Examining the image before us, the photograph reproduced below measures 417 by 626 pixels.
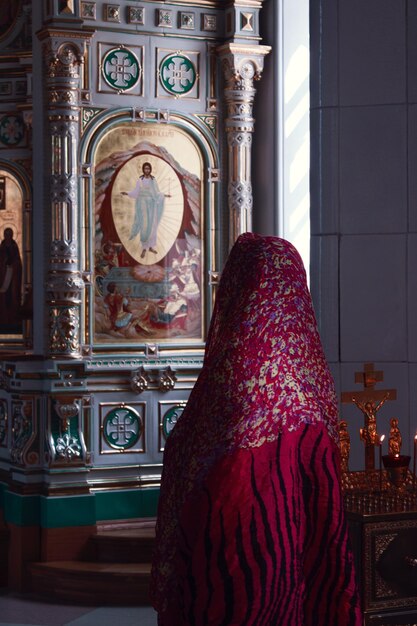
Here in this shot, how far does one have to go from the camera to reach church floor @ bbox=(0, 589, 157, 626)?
7133 mm

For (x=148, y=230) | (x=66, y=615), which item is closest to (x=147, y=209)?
(x=148, y=230)

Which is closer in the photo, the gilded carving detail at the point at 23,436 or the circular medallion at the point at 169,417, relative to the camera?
the gilded carving detail at the point at 23,436

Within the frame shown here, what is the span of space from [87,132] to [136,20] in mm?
888

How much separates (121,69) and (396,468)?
16.9 ft

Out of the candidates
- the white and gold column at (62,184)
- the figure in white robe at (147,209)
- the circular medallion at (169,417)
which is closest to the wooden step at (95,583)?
the circular medallion at (169,417)

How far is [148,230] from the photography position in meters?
8.54

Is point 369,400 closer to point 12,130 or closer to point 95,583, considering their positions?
point 95,583

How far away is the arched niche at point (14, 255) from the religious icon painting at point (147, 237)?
1653 millimetres

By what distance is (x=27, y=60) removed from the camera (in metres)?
10.0

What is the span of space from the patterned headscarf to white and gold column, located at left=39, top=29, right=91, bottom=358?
207 inches

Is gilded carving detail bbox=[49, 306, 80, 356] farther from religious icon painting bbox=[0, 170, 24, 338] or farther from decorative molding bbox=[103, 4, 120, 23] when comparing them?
decorative molding bbox=[103, 4, 120, 23]

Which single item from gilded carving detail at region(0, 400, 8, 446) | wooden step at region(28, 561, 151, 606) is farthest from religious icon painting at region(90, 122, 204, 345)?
wooden step at region(28, 561, 151, 606)

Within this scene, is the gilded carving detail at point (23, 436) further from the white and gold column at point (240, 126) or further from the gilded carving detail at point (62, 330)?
the white and gold column at point (240, 126)

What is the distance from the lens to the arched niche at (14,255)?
10055mm
